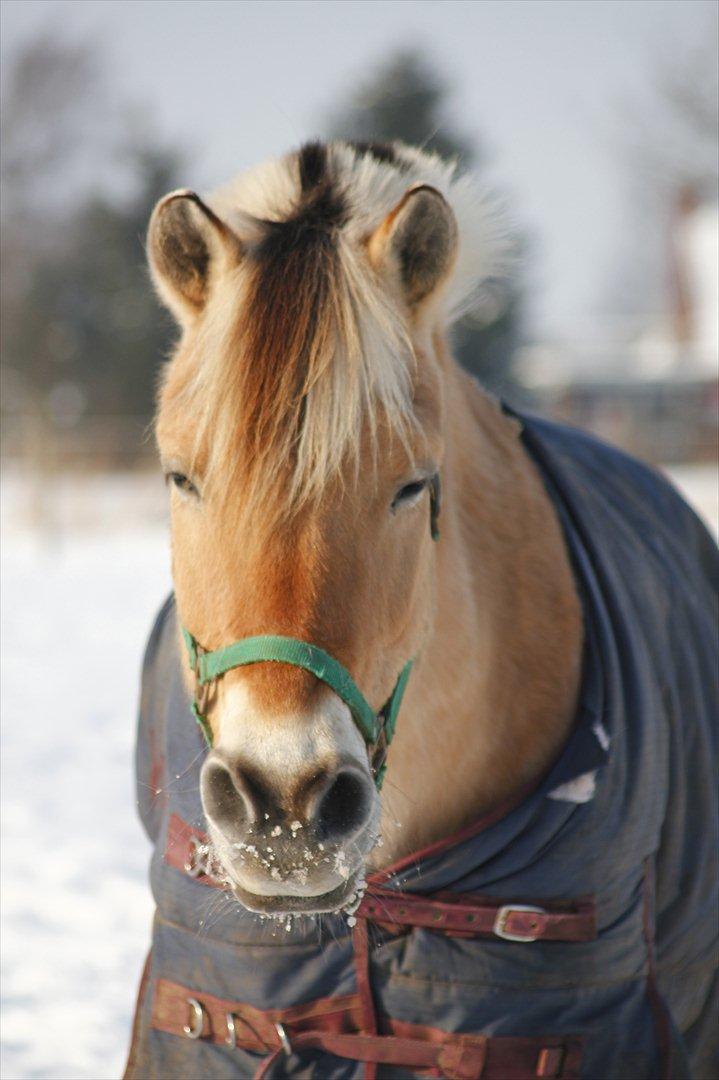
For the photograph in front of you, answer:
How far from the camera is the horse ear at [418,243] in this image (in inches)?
86.7

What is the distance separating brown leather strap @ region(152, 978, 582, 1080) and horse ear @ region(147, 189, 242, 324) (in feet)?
4.83

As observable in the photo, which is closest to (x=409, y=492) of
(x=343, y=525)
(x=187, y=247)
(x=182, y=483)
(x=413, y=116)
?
(x=343, y=525)

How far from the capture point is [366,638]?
6.55ft

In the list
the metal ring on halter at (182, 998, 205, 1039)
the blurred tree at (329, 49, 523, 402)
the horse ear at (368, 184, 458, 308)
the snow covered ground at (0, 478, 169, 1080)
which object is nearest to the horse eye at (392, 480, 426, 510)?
the horse ear at (368, 184, 458, 308)

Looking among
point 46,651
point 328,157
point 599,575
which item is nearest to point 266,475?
point 328,157

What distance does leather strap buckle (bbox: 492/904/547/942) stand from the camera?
229cm

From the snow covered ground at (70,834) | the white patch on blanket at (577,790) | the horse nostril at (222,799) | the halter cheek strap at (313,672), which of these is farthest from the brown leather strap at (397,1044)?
the snow covered ground at (70,834)

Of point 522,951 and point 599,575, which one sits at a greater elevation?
point 599,575

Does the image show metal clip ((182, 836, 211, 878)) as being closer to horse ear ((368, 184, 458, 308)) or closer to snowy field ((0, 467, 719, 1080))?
snowy field ((0, 467, 719, 1080))

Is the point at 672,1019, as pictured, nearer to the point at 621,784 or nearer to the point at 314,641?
the point at 621,784

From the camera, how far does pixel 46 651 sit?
8.59 m

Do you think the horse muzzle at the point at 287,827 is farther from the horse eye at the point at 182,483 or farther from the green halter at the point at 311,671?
the horse eye at the point at 182,483

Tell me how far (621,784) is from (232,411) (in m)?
1.16

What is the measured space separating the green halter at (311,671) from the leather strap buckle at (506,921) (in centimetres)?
44
